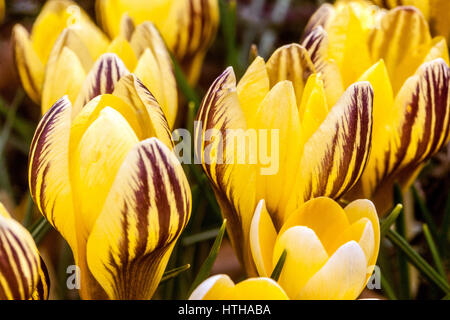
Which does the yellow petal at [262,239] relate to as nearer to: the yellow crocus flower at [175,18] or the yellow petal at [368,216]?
the yellow petal at [368,216]

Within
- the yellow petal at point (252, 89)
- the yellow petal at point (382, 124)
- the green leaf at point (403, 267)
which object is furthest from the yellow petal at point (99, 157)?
the green leaf at point (403, 267)

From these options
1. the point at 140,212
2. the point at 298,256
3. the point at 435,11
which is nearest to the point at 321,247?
the point at 298,256

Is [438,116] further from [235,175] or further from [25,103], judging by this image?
[25,103]

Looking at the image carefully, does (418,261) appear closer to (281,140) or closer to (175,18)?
(281,140)

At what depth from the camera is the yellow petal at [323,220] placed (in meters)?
0.48

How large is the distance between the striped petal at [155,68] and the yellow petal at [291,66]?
10 cm

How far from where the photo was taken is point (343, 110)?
1.53 ft

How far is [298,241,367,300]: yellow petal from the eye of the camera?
428 mm

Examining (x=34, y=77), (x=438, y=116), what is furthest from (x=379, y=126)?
(x=34, y=77)

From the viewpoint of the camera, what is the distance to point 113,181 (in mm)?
438

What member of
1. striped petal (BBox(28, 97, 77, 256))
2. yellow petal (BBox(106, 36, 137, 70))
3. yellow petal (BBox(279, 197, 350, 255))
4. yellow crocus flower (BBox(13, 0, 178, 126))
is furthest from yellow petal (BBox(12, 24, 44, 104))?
yellow petal (BBox(279, 197, 350, 255))

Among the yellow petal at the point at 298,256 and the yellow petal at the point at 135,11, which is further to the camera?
the yellow petal at the point at 135,11

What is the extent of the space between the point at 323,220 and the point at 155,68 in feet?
0.65

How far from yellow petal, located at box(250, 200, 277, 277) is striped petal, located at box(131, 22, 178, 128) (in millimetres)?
150
